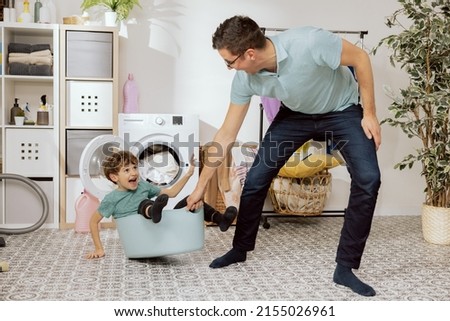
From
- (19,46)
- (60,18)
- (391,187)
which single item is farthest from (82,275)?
(391,187)

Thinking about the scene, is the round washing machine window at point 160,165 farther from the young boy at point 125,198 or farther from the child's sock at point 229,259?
the child's sock at point 229,259

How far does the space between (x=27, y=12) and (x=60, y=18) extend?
30cm

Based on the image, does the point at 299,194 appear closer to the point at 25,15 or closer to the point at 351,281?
the point at 351,281

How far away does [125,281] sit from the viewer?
8.47ft

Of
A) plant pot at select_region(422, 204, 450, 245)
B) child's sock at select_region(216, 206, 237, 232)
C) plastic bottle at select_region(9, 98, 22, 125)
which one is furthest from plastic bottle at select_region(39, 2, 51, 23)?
plant pot at select_region(422, 204, 450, 245)

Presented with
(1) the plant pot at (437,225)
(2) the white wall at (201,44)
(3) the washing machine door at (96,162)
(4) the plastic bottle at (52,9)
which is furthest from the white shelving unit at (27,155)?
(1) the plant pot at (437,225)

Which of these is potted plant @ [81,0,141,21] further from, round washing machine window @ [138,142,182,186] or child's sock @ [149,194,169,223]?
child's sock @ [149,194,169,223]

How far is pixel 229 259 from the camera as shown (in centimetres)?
284

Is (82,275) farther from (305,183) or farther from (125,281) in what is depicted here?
(305,183)

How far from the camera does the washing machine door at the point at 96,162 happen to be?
12.1ft

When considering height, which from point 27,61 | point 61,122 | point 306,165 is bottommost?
point 306,165

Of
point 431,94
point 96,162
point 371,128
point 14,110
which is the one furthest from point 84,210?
point 431,94

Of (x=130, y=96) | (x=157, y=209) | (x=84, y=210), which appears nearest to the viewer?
(x=157, y=209)

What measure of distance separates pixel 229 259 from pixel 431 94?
1543 millimetres
